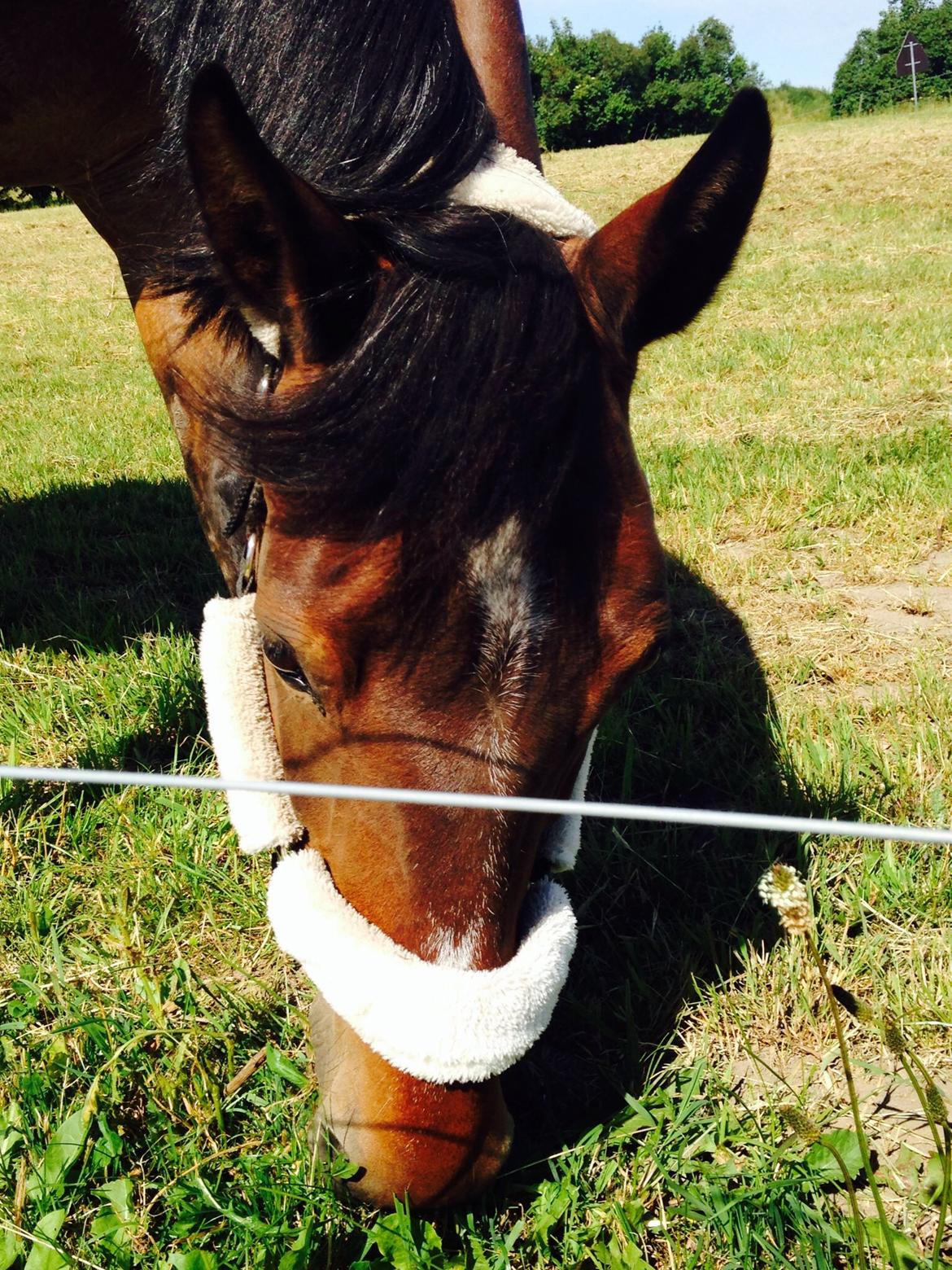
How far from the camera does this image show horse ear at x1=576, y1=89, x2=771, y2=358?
1.56 m

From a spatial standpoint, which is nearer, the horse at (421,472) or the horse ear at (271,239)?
the horse ear at (271,239)

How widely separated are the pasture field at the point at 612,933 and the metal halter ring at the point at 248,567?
92cm

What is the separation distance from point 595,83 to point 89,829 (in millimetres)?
51412

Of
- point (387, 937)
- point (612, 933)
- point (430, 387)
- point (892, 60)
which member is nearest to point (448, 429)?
point (430, 387)

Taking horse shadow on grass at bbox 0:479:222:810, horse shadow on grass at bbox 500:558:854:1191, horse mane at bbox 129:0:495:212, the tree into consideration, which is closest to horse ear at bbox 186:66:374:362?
horse mane at bbox 129:0:495:212

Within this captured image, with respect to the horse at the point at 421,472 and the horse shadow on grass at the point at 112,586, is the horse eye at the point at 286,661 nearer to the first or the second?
the horse at the point at 421,472

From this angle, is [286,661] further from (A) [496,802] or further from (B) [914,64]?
(B) [914,64]

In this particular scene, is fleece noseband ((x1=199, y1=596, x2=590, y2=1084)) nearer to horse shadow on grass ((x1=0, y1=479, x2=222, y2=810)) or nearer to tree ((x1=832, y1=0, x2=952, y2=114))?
horse shadow on grass ((x1=0, y1=479, x2=222, y2=810))

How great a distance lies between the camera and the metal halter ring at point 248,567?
1678mm

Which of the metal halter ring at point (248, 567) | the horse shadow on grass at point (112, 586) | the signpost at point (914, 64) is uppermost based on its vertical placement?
the signpost at point (914, 64)

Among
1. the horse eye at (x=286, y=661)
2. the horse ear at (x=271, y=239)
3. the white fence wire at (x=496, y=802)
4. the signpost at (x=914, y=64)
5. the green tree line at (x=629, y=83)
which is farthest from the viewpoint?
the green tree line at (x=629, y=83)

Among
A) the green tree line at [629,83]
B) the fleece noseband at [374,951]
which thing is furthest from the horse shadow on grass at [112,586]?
the green tree line at [629,83]

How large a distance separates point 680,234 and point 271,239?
28.1 inches

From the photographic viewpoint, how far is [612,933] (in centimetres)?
231
